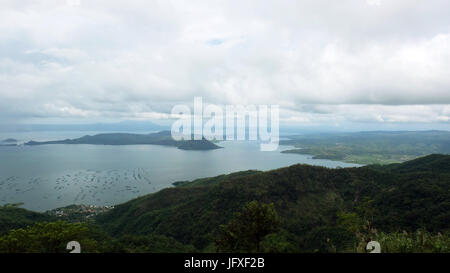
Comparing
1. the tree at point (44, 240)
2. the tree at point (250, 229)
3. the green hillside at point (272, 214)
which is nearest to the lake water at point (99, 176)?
the green hillside at point (272, 214)

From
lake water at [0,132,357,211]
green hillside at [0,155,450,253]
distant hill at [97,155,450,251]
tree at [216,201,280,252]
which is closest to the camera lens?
tree at [216,201,280,252]

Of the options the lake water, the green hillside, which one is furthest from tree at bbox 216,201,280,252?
the lake water

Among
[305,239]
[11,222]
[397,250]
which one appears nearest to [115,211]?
[11,222]

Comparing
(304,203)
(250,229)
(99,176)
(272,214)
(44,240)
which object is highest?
(272,214)

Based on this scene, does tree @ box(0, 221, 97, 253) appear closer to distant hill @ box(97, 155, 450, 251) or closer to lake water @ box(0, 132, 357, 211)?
distant hill @ box(97, 155, 450, 251)

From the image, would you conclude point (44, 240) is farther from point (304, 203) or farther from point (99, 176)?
point (99, 176)

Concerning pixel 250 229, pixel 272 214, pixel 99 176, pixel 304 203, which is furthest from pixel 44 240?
pixel 99 176
